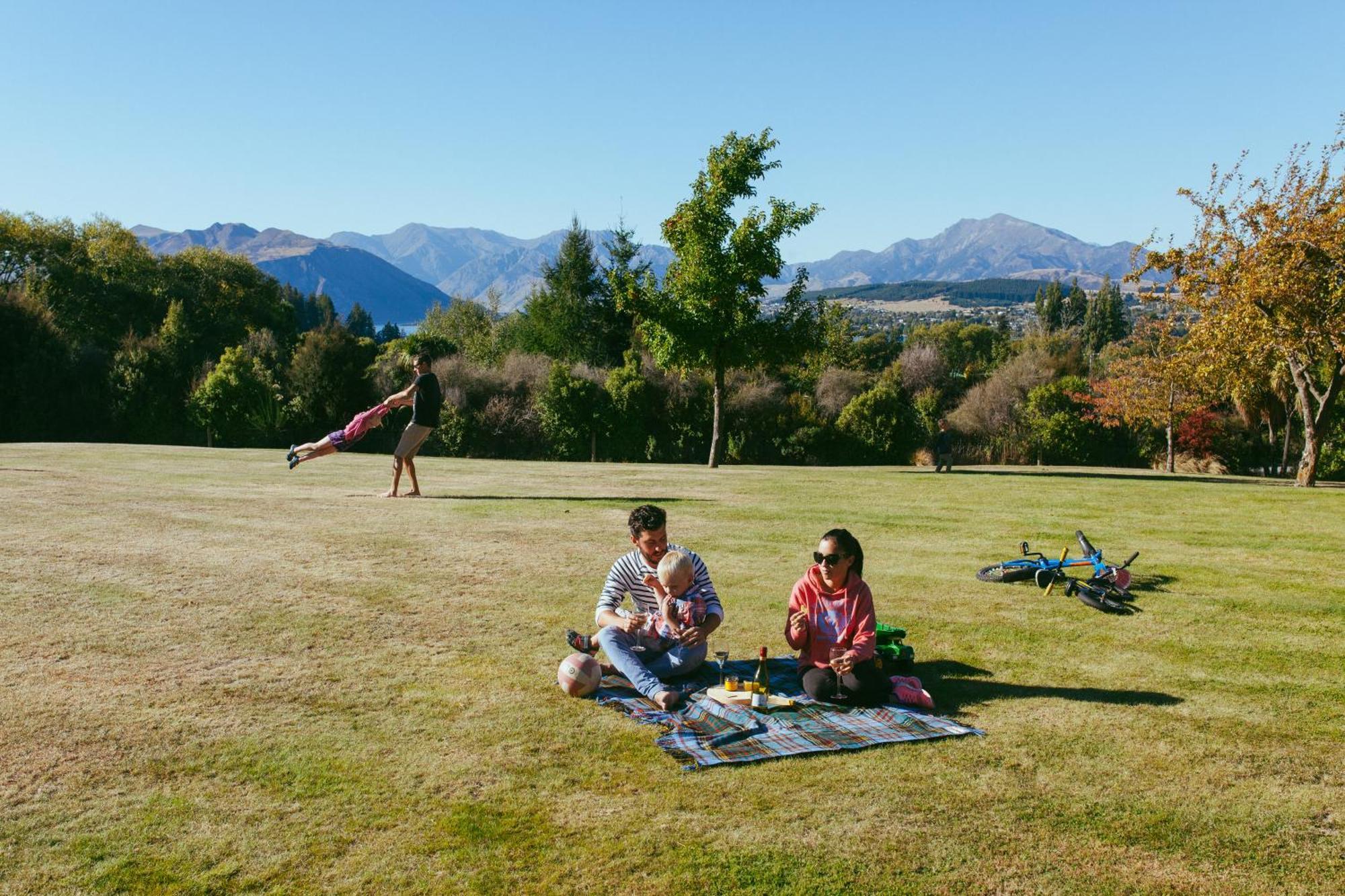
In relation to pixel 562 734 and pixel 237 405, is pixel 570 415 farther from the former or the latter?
pixel 562 734

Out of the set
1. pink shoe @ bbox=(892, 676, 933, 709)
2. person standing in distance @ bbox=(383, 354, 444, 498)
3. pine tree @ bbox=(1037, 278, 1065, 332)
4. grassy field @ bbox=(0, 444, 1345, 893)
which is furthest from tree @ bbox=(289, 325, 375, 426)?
pine tree @ bbox=(1037, 278, 1065, 332)

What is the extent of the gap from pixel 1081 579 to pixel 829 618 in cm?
489

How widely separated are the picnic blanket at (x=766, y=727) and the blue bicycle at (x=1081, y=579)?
396 centimetres

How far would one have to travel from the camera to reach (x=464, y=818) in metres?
4.75

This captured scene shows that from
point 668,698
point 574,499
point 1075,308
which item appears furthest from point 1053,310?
point 668,698

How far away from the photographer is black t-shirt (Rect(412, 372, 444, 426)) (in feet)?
54.4

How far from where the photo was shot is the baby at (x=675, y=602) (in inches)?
270

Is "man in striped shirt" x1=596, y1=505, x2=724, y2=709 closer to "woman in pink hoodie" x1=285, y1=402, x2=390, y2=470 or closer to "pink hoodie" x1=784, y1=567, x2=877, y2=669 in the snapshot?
"pink hoodie" x1=784, y1=567, x2=877, y2=669

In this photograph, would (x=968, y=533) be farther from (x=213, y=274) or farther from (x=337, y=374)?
(x=213, y=274)

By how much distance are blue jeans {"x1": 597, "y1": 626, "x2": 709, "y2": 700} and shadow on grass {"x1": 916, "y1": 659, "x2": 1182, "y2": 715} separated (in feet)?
5.80

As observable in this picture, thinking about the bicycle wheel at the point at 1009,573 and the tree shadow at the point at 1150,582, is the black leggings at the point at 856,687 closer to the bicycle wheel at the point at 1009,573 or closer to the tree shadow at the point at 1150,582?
the bicycle wheel at the point at 1009,573

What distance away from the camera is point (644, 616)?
23.5ft

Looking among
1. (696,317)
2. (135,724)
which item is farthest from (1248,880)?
(696,317)

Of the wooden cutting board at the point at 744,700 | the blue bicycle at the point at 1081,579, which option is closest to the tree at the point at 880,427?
the blue bicycle at the point at 1081,579
